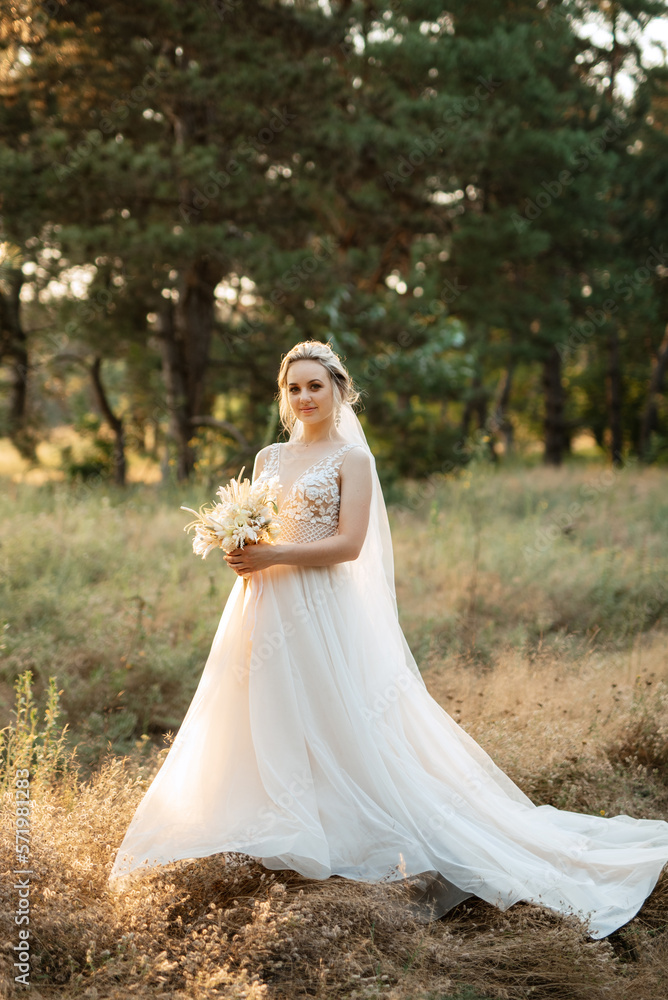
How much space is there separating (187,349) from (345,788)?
397 inches

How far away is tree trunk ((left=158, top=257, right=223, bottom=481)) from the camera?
38.4 feet

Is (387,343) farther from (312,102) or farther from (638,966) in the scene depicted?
(638,966)

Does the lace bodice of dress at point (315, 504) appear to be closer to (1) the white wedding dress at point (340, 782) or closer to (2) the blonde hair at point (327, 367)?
(1) the white wedding dress at point (340, 782)

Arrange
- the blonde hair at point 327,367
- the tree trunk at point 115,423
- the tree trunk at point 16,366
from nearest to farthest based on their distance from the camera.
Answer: the blonde hair at point 327,367, the tree trunk at point 16,366, the tree trunk at point 115,423

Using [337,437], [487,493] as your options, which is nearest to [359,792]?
[337,437]

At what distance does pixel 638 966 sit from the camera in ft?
8.94

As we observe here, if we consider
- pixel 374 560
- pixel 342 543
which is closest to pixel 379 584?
pixel 374 560

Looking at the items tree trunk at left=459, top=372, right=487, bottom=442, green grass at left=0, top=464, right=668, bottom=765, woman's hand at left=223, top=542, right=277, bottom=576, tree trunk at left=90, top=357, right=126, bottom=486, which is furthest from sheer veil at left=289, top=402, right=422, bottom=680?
tree trunk at left=459, top=372, right=487, bottom=442

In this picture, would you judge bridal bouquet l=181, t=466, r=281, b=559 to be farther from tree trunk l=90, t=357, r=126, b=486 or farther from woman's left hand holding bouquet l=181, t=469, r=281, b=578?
tree trunk l=90, t=357, r=126, b=486

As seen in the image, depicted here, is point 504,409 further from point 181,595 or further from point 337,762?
point 337,762

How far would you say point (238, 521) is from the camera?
9.77 ft

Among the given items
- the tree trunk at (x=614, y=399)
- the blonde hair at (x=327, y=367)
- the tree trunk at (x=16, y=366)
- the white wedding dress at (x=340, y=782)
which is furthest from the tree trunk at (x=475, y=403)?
the white wedding dress at (x=340, y=782)

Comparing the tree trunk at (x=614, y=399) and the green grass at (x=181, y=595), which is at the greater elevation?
the tree trunk at (x=614, y=399)

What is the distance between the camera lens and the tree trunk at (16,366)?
39.9 feet
